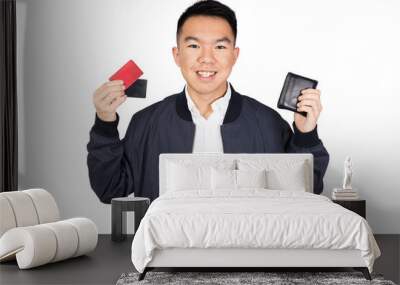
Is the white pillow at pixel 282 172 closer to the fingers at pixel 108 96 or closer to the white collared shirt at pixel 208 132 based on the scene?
the white collared shirt at pixel 208 132

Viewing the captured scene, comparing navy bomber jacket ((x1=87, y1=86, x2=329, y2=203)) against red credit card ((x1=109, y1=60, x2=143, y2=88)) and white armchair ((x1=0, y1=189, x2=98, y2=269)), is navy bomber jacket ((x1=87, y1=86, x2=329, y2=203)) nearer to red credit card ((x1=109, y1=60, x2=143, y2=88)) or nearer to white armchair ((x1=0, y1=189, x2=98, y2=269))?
red credit card ((x1=109, y1=60, x2=143, y2=88))

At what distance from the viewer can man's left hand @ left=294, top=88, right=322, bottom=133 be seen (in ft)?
24.6

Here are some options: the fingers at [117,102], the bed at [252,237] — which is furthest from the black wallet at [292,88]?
the bed at [252,237]

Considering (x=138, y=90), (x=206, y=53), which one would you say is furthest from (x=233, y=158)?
(x=138, y=90)

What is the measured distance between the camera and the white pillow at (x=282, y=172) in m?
6.75

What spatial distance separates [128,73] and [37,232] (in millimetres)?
2584

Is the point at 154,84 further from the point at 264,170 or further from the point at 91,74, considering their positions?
the point at 264,170

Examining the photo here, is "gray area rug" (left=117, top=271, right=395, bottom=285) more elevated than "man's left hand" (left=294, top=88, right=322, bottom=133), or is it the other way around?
"man's left hand" (left=294, top=88, right=322, bottom=133)

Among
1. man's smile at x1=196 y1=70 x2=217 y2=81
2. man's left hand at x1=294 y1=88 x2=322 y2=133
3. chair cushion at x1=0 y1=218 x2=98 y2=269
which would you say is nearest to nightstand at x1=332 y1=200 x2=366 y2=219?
man's left hand at x1=294 y1=88 x2=322 y2=133

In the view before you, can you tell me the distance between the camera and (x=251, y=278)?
5.14 meters

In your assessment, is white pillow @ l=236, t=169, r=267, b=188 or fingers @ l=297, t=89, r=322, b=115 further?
fingers @ l=297, t=89, r=322, b=115

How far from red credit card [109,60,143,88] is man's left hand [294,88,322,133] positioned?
1732mm

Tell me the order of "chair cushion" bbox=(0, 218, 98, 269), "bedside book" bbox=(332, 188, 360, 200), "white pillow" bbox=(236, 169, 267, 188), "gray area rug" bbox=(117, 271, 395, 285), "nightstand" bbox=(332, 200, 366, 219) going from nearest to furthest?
"gray area rug" bbox=(117, 271, 395, 285) < "chair cushion" bbox=(0, 218, 98, 269) < "white pillow" bbox=(236, 169, 267, 188) < "nightstand" bbox=(332, 200, 366, 219) < "bedside book" bbox=(332, 188, 360, 200)

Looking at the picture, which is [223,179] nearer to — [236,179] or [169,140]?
[236,179]
